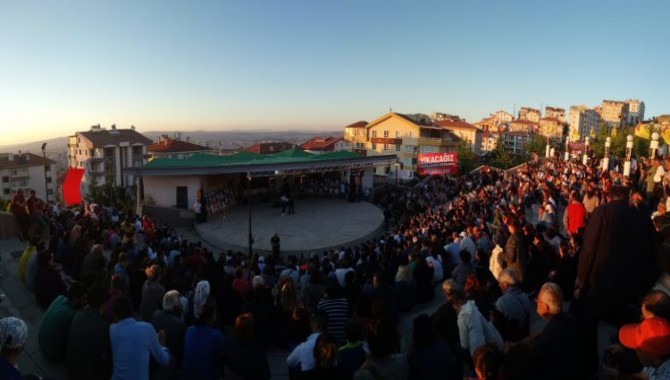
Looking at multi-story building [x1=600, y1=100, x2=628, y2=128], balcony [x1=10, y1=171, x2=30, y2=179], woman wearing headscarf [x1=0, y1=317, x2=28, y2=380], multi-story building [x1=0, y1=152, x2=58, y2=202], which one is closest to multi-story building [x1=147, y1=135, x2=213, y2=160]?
multi-story building [x1=0, y1=152, x2=58, y2=202]

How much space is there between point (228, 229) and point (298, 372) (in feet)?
50.9

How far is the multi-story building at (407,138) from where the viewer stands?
58.0 meters

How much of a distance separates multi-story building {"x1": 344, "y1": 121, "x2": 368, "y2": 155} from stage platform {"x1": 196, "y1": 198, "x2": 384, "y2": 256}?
4350 cm

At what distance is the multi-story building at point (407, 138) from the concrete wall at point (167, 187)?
38973mm

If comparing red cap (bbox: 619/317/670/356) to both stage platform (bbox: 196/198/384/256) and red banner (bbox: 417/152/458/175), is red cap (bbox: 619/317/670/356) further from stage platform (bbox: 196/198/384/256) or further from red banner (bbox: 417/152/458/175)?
red banner (bbox: 417/152/458/175)

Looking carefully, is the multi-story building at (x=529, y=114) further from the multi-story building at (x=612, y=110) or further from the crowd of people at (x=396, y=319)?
the crowd of people at (x=396, y=319)

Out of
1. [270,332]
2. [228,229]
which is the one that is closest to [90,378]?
[270,332]

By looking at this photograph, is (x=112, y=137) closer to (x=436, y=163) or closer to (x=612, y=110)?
(x=436, y=163)

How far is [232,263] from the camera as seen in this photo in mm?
9273

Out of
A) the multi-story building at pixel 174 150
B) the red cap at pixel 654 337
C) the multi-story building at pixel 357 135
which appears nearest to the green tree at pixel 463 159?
the multi-story building at pixel 357 135

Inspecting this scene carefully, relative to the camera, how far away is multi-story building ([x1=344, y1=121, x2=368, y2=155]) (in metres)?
67.1

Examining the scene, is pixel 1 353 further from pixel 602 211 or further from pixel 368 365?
pixel 602 211

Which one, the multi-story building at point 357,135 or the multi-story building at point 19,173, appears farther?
the multi-story building at point 19,173

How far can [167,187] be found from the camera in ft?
66.6
